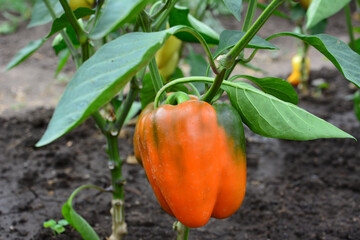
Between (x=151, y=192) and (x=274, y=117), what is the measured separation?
0.80m

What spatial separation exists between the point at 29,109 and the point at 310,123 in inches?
67.6

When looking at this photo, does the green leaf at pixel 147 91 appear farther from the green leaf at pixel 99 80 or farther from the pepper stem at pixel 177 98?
the green leaf at pixel 99 80

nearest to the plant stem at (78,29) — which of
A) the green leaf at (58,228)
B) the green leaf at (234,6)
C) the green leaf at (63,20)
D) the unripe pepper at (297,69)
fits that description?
the green leaf at (63,20)

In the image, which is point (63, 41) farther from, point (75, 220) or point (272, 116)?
point (272, 116)

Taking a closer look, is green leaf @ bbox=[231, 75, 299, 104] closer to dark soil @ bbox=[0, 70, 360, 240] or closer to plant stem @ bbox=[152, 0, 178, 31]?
plant stem @ bbox=[152, 0, 178, 31]

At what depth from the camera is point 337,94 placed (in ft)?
7.84

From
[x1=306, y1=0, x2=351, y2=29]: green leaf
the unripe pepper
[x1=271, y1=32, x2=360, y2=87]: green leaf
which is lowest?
the unripe pepper

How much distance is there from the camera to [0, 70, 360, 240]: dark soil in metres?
1.11

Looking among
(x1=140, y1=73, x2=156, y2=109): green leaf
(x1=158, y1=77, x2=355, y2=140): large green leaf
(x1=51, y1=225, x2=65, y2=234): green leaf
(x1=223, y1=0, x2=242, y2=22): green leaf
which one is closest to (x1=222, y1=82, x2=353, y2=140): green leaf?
(x1=158, y1=77, x2=355, y2=140): large green leaf

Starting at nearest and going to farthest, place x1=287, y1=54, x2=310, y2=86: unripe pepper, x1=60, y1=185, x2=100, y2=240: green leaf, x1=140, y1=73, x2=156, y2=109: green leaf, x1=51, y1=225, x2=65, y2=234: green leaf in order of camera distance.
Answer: x1=60, y1=185, x2=100, y2=240: green leaf < x1=140, y1=73, x2=156, y2=109: green leaf < x1=51, y1=225, x2=65, y2=234: green leaf < x1=287, y1=54, x2=310, y2=86: unripe pepper

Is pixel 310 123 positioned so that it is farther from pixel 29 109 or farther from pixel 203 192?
pixel 29 109

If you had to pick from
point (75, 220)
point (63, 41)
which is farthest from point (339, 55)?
point (63, 41)

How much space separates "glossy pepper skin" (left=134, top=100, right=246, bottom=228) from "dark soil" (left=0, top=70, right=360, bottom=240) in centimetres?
49

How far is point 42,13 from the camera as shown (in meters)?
0.90
